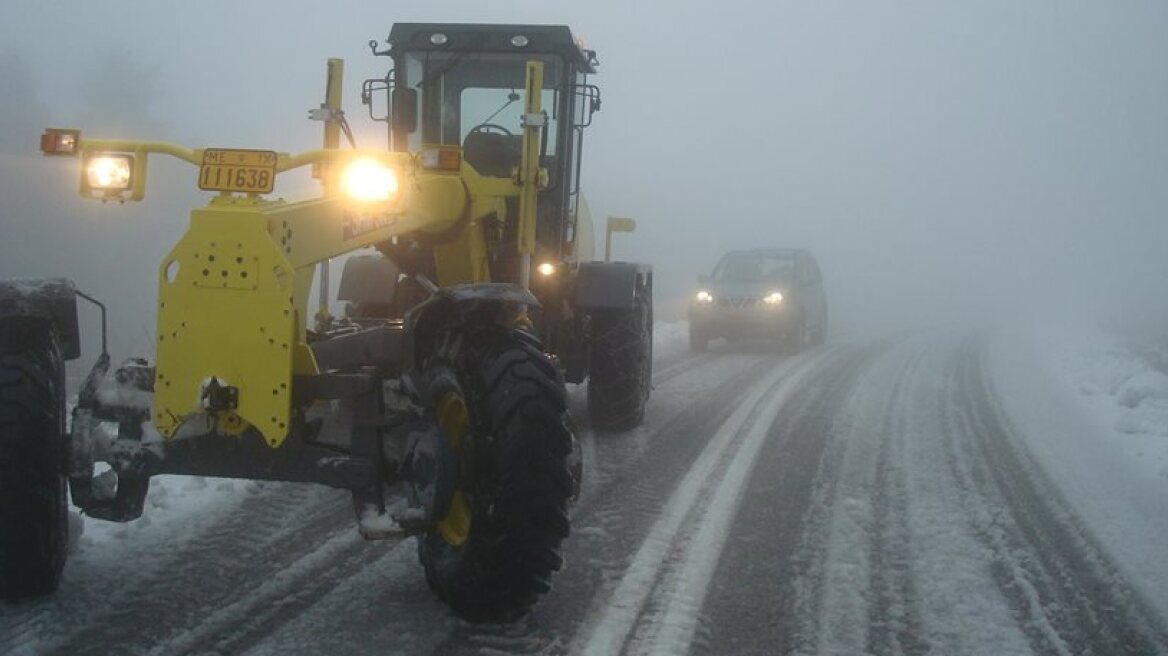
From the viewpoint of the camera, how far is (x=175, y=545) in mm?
5219

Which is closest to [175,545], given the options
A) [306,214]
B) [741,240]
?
[306,214]

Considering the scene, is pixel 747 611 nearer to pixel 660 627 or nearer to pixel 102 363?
pixel 660 627

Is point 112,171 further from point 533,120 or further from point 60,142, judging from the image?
point 533,120

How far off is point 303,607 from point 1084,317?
127 feet

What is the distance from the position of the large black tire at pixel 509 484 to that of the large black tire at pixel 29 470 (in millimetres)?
1585

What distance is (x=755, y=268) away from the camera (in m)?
20.1

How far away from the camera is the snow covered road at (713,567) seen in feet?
13.9

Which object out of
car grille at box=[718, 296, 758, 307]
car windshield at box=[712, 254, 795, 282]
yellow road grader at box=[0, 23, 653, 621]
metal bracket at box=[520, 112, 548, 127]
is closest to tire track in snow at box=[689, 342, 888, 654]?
yellow road grader at box=[0, 23, 653, 621]

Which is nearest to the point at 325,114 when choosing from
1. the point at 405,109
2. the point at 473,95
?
the point at 405,109

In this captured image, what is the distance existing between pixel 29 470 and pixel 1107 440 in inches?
357

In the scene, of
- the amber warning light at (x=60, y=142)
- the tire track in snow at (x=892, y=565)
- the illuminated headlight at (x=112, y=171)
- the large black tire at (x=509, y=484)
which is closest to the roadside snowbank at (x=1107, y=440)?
the tire track in snow at (x=892, y=565)

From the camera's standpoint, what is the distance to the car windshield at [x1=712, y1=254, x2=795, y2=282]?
19.7m

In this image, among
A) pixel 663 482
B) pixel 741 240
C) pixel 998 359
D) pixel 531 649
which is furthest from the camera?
pixel 741 240

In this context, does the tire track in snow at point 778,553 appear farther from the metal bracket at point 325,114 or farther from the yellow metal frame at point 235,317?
the metal bracket at point 325,114
